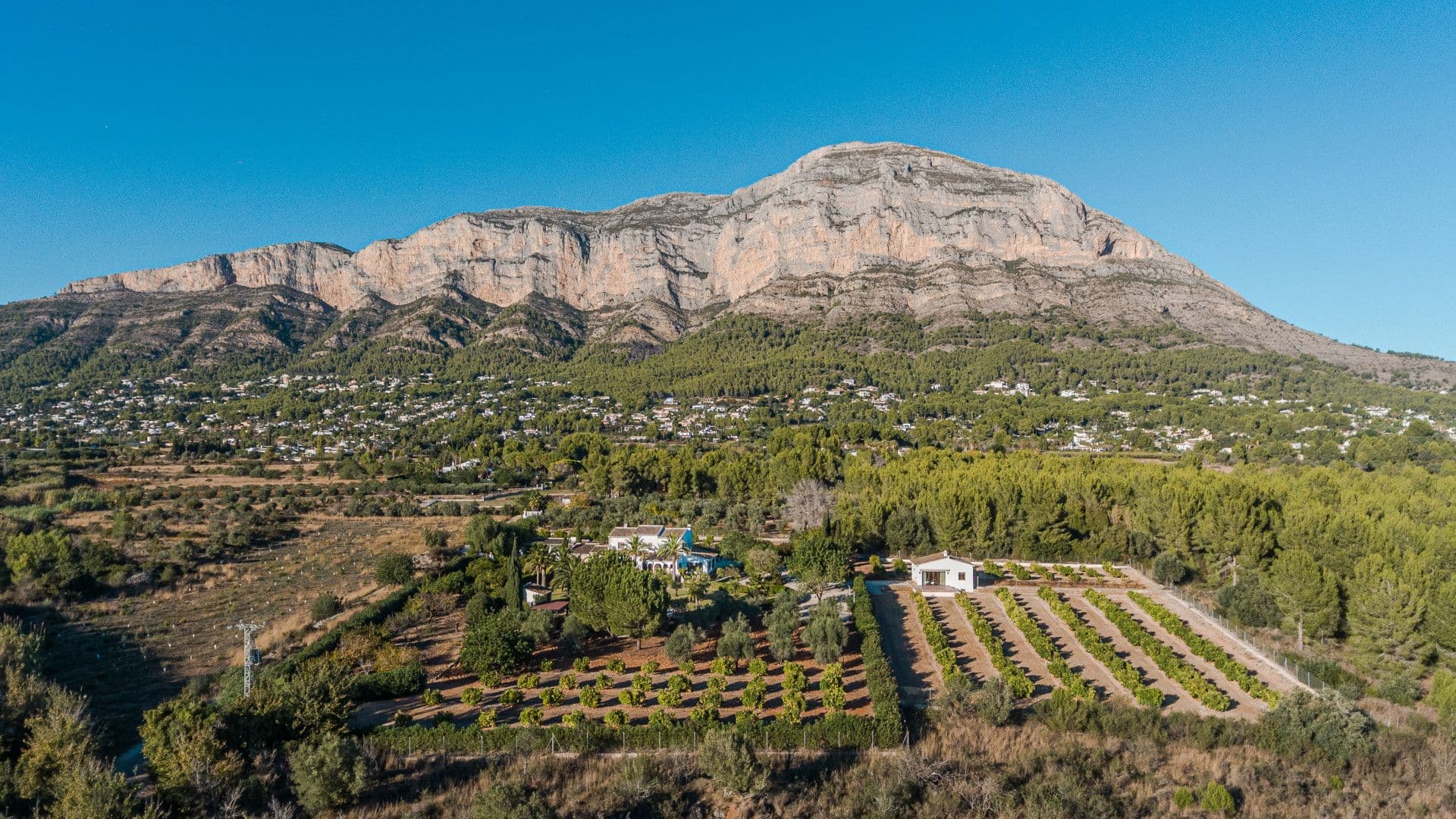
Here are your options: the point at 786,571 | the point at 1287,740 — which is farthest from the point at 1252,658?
the point at 786,571

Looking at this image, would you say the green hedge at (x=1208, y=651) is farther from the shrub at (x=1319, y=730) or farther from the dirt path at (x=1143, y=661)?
the shrub at (x=1319, y=730)

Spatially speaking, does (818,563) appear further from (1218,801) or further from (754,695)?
(1218,801)

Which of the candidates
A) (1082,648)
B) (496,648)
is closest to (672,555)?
(496,648)

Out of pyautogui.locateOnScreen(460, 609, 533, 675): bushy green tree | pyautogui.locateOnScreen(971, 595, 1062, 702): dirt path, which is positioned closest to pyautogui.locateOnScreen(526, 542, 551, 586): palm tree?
pyautogui.locateOnScreen(460, 609, 533, 675): bushy green tree

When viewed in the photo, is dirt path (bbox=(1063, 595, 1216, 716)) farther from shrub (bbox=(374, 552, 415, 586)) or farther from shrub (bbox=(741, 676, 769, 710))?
shrub (bbox=(374, 552, 415, 586))

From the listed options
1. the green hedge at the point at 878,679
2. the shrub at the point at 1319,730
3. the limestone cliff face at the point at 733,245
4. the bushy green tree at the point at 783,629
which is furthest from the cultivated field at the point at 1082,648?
the limestone cliff face at the point at 733,245

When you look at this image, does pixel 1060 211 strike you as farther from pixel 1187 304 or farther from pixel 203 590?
pixel 203 590

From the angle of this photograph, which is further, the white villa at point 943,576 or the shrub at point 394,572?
the white villa at point 943,576

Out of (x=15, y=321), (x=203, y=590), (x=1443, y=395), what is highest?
(x=15, y=321)
